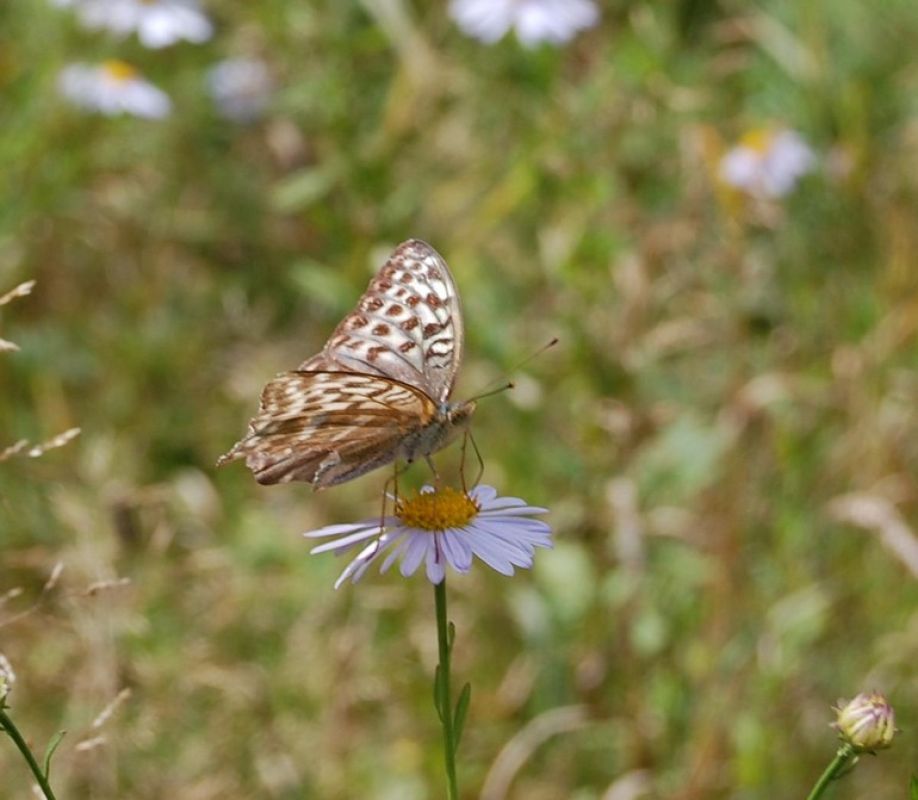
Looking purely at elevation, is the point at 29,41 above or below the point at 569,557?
above

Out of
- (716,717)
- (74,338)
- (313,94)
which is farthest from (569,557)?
(74,338)

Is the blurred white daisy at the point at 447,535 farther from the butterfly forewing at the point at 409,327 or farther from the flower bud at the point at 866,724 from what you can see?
the flower bud at the point at 866,724

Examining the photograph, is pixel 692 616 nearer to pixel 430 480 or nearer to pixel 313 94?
pixel 430 480

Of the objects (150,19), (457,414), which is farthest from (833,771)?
(150,19)

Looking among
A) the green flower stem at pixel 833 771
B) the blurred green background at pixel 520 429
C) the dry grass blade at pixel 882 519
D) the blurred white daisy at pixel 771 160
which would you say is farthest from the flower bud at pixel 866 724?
the blurred white daisy at pixel 771 160

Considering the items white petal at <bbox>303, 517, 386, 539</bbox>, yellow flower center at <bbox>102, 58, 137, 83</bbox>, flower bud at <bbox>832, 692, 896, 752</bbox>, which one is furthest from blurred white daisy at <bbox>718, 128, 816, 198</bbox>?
flower bud at <bbox>832, 692, 896, 752</bbox>

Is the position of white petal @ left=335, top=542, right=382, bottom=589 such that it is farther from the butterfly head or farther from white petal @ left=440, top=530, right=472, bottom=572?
the butterfly head
